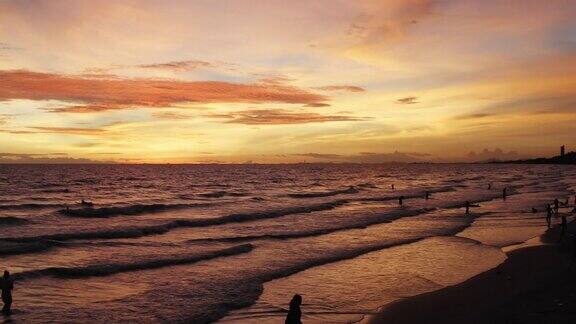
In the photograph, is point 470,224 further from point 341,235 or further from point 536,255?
point 536,255

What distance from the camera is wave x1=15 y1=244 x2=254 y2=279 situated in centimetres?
2342

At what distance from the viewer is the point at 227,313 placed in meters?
17.9

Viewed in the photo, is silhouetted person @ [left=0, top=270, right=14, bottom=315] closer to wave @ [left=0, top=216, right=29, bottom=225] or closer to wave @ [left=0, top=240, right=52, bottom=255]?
wave @ [left=0, top=240, right=52, bottom=255]

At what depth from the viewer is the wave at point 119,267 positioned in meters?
23.4

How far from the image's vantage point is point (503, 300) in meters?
17.9

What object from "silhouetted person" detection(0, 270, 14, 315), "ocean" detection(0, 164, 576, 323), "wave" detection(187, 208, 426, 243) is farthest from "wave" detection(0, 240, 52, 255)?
"silhouetted person" detection(0, 270, 14, 315)

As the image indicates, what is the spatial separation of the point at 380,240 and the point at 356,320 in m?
18.5

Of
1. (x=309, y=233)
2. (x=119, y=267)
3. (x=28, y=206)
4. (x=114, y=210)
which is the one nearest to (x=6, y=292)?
(x=119, y=267)

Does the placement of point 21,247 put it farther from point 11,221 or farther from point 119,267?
point 11,221

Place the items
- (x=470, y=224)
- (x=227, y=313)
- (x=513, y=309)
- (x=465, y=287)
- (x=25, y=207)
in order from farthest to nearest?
(x=25, y=207), (x=470, y=224), (x=465, y=287), (x=227, y=313), (x=513, y=309)

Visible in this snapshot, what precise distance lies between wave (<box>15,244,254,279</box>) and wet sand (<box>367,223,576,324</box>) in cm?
1303

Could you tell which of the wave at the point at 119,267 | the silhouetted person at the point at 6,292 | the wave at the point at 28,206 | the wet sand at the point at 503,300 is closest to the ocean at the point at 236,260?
the wave at the point at 119,267

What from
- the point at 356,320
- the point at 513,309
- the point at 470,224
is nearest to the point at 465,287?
the point at 513,309

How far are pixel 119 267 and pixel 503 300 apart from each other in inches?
699
